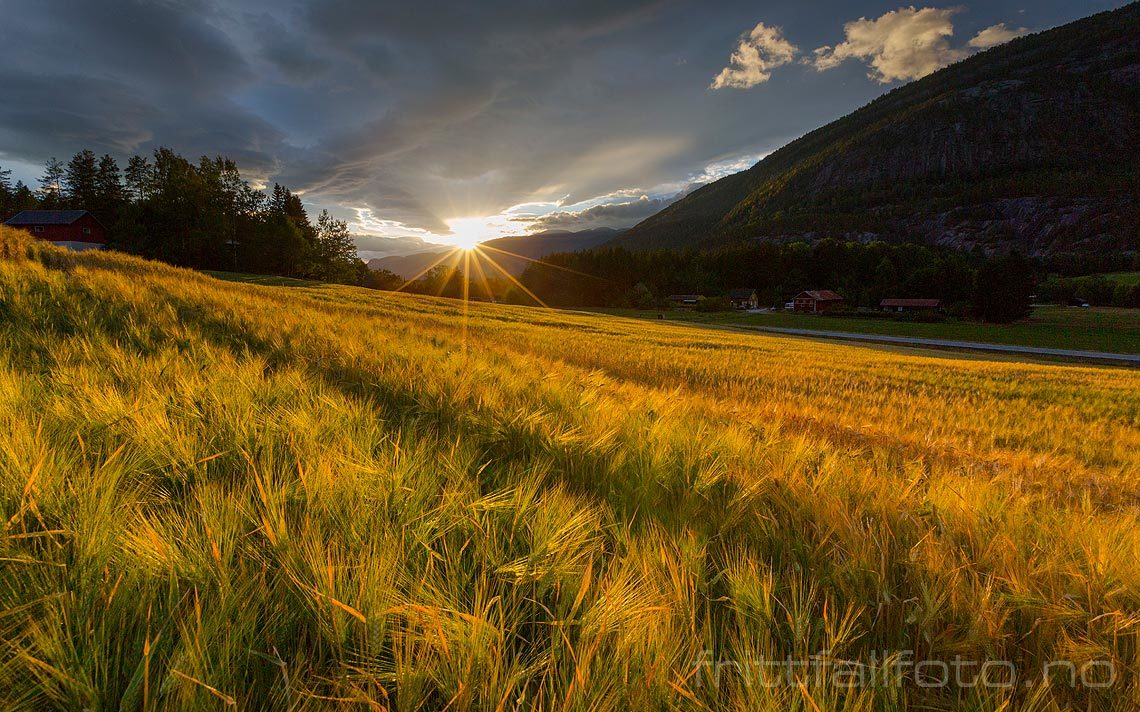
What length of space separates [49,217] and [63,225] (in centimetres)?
479

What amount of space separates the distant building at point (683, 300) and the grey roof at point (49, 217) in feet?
349

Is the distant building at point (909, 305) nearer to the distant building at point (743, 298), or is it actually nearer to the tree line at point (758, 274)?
the tree line at point (758, 274)

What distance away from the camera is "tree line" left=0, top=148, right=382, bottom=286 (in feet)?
212

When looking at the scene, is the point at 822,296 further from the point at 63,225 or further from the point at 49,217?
→ the point at 49,217

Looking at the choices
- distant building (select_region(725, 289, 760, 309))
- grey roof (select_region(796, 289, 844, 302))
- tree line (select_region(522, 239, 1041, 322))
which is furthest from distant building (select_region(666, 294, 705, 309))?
grey roof (select_region(796, 289, 844, 302))

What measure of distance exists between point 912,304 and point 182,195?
131272mm

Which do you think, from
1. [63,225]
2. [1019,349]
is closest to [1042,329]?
[1019,349]

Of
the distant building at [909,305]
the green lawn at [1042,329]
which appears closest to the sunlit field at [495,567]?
the green lawn at [1042,329]

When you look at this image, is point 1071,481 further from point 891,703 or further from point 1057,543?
point 891,703

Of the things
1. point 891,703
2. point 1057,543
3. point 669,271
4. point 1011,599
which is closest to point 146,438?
point 891,703

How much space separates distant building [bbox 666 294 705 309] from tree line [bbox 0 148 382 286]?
6724 centimetres

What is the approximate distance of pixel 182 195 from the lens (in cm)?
6391

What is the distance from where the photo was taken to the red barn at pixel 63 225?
68500mm

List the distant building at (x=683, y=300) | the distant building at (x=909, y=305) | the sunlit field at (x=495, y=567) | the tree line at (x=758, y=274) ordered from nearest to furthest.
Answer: the sunlit field at (x=495, y=567)
the distant building at (x=909, y=305)
the tree line at (x=758, y=274)
the distant building at (x=683, y=300)
